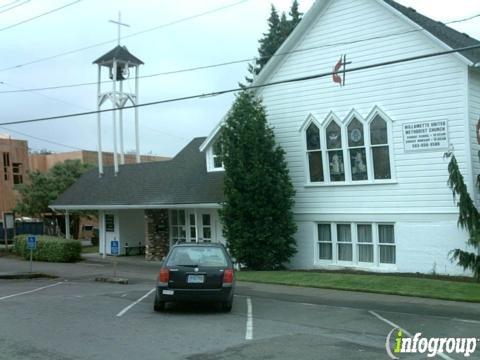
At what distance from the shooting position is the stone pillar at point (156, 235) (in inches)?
1112

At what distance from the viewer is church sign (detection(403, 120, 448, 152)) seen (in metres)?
18.6

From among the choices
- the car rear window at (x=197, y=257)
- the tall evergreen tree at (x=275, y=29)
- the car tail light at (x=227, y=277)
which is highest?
the tall evergreen tree at (x=275, y=29)

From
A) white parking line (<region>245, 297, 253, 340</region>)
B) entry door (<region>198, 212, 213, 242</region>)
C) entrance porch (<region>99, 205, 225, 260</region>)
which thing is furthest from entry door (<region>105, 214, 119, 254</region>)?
white parking line (<region>245, 297, 253, 340</region>)

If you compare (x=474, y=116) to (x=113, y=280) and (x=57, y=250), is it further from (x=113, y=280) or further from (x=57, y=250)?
(x=57, y=250)

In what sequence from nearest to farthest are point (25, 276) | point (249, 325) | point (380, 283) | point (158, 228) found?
point (249, 325), point (380, 283), point (25, 276), point (158, 228)

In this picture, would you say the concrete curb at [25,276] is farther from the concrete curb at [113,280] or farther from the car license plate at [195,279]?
the car license plate at [195,279]

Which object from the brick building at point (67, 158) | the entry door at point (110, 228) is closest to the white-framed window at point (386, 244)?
the entry door at point (110, 228)

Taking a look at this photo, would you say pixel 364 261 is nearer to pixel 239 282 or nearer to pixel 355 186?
pixel 355 186

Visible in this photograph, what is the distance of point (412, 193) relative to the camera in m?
19.3

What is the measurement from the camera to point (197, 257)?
1270cm

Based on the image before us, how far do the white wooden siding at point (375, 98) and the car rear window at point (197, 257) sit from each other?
858 centimetres

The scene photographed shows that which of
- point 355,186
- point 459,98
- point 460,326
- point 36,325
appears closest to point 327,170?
point 355,186

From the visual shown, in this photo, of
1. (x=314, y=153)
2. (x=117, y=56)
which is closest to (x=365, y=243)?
(x=314, y=153)

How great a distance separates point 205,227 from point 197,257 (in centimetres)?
1382
